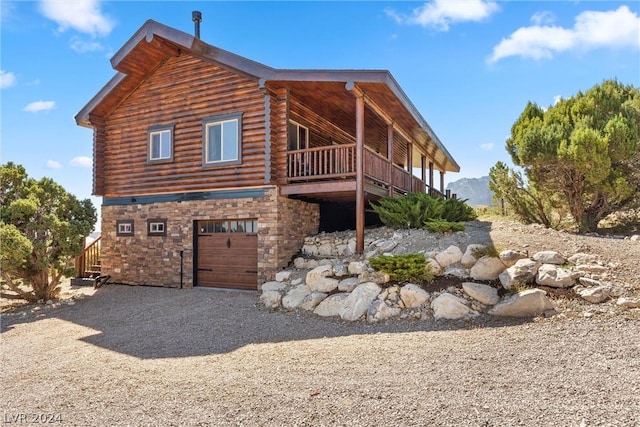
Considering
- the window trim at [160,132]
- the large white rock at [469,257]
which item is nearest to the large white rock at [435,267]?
the large white rock at [469,257]

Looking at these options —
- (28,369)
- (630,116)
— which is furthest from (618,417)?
(630,116)

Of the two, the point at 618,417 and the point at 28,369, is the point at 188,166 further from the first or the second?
the point at 618,417

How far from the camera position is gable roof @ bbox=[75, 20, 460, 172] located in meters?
9.62

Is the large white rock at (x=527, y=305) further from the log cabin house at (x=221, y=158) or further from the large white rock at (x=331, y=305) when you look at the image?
the log cabin house at (x=221, y=158)

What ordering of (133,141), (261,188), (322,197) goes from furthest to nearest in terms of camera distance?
1. (133,141)
2. (322,197)
3. (261,188)

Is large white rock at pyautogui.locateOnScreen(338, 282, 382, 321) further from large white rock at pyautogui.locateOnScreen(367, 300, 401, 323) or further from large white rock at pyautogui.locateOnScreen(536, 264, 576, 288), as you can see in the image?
large white rock at pyautogui.locateOnScreen(536, 264, 576, 288)

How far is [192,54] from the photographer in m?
11.7

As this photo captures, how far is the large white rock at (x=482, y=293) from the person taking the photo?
6.49m

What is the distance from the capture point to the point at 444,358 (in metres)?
4.75

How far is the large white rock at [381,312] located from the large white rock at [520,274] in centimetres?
199

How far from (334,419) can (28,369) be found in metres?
4.80

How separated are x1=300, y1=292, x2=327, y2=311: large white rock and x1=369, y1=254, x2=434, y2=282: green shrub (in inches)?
49.5

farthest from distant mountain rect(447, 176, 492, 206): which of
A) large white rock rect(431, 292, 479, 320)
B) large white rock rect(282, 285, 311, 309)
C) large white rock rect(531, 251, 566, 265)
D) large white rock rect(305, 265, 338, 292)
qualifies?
large white rock rect(431, 292, 479, 320)

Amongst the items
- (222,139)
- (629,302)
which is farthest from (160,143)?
(629,302)
